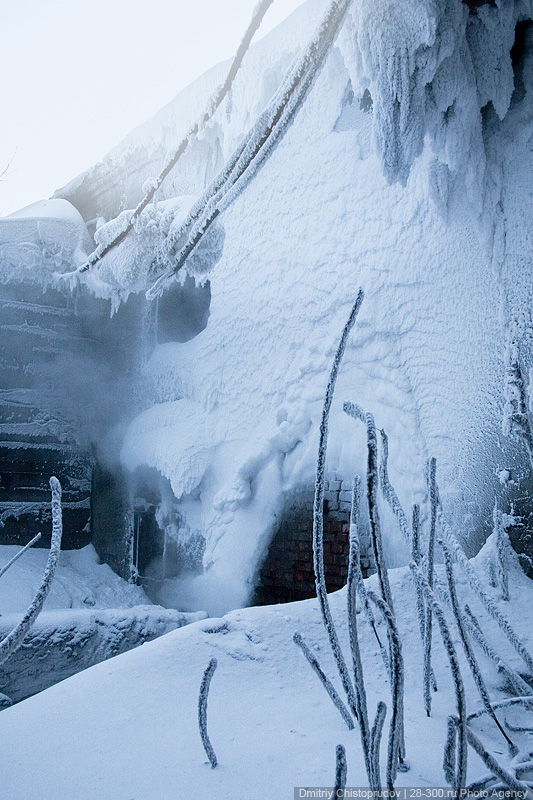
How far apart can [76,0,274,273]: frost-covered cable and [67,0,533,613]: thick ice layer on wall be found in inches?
15.0

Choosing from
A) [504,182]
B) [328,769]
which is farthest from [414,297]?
[328,769]

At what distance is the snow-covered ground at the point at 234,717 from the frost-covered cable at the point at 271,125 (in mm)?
2002

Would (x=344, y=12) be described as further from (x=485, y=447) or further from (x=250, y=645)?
(x=250, y=645)

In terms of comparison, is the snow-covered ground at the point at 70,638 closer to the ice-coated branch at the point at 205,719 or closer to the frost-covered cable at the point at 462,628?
the ice-coated branch at the point at 205,719

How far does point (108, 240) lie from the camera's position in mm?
4410

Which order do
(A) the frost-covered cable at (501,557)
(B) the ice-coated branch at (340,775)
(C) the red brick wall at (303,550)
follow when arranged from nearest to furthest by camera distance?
1. (B) the ice-coated branch at (340,775)
2. (A) the frost-covered cable at (501,557)
3. (C) the red brick wall at (303,550)

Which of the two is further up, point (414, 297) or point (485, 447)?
point (414, 297)

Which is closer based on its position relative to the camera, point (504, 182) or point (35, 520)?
point (504, 182)

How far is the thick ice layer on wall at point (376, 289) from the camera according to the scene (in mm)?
2279

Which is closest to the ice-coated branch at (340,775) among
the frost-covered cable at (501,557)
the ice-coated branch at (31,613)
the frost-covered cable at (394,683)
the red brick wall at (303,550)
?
the frost-covered cable at (394,683)

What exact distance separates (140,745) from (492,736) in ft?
2.58

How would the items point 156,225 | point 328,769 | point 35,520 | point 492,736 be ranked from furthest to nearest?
point 35,520 < point 156,225 < point 492,736 < point 328,769

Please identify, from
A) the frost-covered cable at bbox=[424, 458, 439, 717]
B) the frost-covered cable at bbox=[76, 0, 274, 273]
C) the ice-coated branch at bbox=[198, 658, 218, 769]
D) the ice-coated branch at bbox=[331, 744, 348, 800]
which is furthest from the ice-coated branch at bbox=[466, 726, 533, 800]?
the frost-covered cable at bbox=[76, 0, 274, 273]

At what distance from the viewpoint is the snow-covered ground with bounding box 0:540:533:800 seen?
43.4 inches
